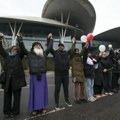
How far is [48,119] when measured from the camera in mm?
4938

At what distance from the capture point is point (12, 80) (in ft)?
17.8

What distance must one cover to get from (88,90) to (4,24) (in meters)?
39.6

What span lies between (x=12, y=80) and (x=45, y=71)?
0.84m

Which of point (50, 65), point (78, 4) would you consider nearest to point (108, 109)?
point (50, 65)

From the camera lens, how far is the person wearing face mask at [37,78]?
5555mm

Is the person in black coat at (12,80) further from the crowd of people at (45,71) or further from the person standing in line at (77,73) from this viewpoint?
the person standing in line at (77,73)

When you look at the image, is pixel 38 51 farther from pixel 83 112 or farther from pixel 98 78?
pixel 98 78

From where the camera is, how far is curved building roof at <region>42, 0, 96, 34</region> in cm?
4525

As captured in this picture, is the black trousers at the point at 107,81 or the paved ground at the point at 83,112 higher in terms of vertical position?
the black trousers at the point at 107,81

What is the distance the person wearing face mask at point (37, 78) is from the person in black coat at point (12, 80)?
249 millimetres

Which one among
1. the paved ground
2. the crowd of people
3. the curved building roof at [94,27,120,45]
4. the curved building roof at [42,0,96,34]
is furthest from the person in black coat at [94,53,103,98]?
the curved building roof at [94,27,120,45]

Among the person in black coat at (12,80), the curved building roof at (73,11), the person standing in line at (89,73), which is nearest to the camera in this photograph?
the person in black coat at (12,80)

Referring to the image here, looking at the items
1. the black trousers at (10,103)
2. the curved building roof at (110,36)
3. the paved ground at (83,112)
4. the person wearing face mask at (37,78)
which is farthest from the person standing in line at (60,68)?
the curved building roof at (110,36)

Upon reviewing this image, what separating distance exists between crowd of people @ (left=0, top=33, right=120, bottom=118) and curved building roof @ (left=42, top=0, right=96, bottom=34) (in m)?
37.2
